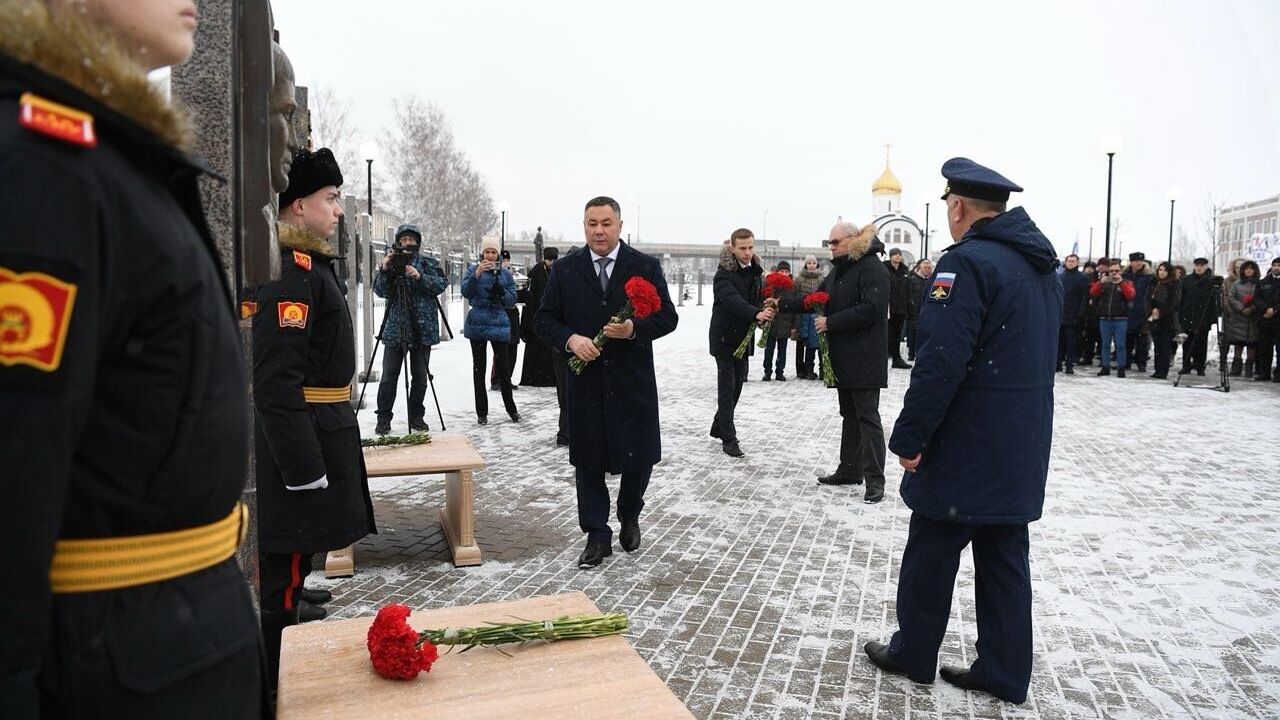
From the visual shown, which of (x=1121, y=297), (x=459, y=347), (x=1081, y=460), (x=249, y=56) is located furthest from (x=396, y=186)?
(x=249, y=56)

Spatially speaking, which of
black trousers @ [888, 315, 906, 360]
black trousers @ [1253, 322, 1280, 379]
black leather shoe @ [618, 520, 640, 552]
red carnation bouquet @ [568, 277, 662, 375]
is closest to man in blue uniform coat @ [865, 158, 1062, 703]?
red carnation bouquet @ [568, 277, 662, 375]

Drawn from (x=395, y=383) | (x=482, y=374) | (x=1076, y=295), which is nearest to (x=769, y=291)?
(x=482, y=374)

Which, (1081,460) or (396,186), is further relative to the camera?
(396,186)

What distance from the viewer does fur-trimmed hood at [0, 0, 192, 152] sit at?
1.23 m

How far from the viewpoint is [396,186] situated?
1868 inches

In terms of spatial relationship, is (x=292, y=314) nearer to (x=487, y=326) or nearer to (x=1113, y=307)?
(x=487, y=326)

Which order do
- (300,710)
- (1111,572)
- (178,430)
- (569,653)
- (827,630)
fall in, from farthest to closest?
1. (1111,572)
2. (827,630)
3. (569,653)
4. (300,710)
5. (178,430)

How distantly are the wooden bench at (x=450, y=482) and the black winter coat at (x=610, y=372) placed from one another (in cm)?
71

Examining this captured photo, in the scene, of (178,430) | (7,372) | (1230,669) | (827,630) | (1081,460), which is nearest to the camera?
(7,372)

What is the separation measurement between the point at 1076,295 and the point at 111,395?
1899 centimetres

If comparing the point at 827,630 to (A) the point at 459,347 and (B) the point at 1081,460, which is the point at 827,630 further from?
(A) the point at 459,347

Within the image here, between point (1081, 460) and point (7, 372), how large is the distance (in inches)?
383

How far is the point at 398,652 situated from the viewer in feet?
8.20

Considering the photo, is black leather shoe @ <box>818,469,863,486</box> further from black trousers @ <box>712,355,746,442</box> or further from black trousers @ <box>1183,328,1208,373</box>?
black trousers @ <box>1183,328,1208,373</box>
